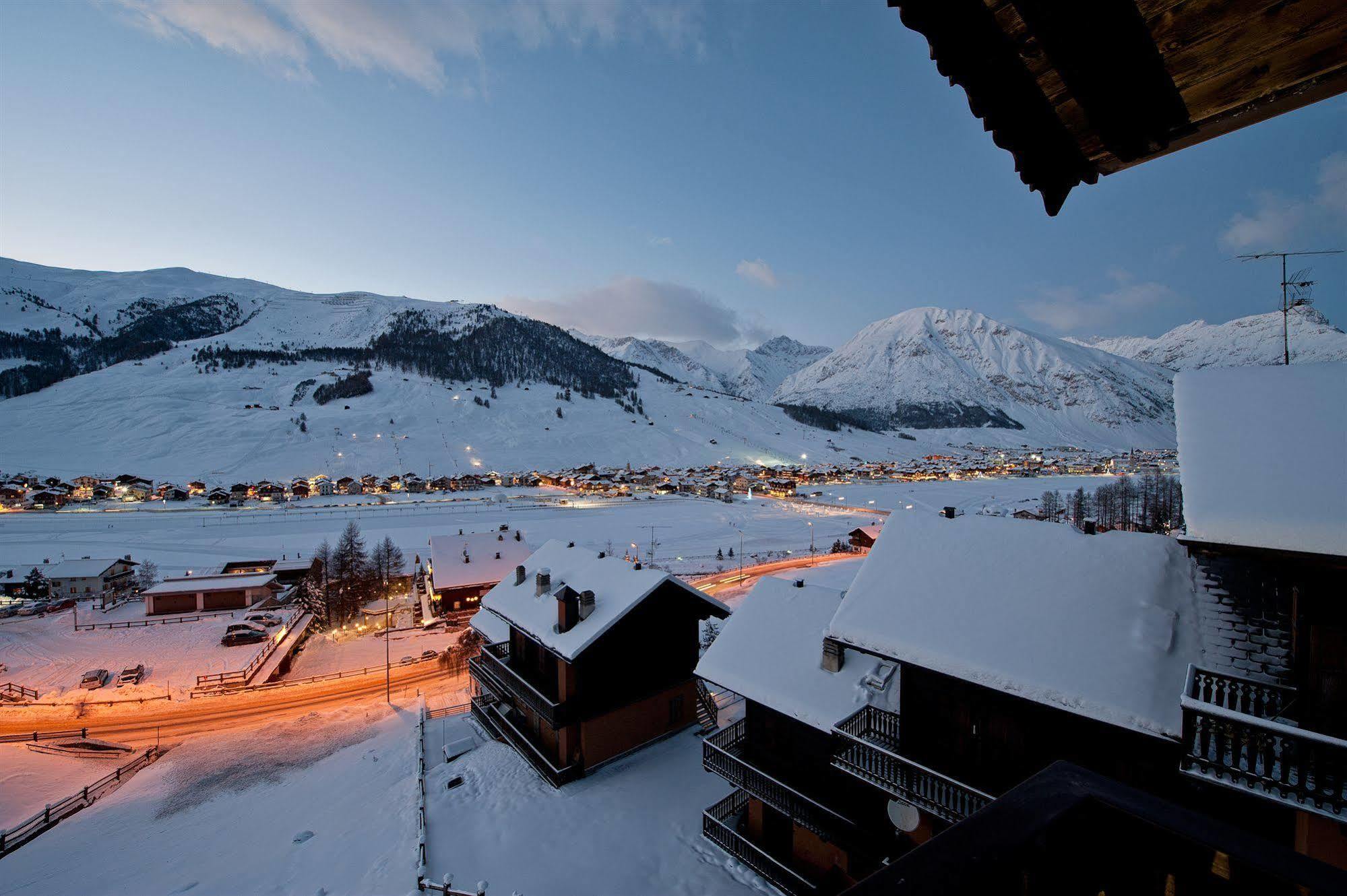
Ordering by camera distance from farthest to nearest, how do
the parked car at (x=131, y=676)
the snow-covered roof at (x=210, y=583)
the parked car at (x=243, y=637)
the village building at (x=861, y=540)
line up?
the village building at (x=861, y=540), the snow-covered roof at (x=210, y=583), the parked car at (x=243, y=637), the parked car at (x=131, y=676)

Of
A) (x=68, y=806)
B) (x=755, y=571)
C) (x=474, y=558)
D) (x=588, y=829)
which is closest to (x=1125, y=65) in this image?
(x=588, y=829)

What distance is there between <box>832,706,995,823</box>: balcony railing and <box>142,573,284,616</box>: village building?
49.6 metres

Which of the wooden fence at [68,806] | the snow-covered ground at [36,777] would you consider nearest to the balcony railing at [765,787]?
the wooden fence at [68,806]

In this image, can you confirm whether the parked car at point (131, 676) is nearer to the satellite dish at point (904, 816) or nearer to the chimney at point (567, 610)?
the chimney at point (567, 610)

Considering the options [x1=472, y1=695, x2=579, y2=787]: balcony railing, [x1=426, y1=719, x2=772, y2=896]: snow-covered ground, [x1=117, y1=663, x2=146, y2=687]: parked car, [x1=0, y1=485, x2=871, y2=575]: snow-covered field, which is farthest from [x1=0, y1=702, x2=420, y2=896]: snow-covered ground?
[x1=0, y1=485, x2=871, y2=575]: snow-covered field

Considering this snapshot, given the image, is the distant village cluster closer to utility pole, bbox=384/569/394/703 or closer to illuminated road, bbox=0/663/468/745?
utility pole, bbox=384/569/394/703

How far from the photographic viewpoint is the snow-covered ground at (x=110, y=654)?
96.4 ft

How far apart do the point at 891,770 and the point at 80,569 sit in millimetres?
66692

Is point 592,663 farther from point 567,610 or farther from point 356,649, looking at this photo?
point 356,649

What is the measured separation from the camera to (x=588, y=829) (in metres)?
15.5

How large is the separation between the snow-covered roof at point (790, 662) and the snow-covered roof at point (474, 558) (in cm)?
3128

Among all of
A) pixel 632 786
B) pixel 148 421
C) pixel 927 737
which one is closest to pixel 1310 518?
pixel 927 737

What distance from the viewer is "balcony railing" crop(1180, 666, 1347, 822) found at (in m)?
5.65

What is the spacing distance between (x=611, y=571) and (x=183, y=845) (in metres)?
16.2
